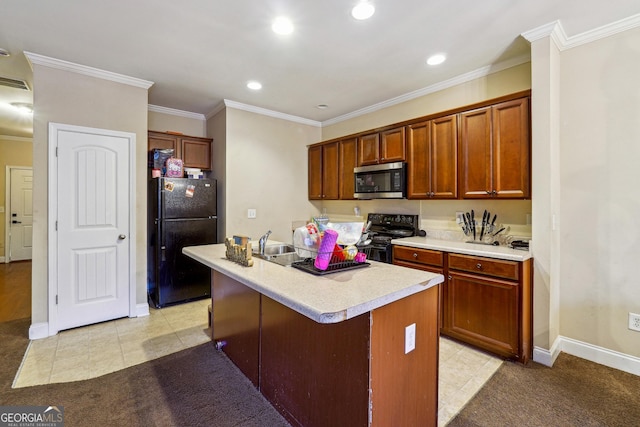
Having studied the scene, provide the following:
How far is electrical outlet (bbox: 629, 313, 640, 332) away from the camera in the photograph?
217 cm

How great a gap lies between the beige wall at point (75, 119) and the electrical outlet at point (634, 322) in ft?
14.7

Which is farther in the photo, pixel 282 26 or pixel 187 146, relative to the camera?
pixel 187 146

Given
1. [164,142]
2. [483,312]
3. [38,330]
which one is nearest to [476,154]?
[483,312]

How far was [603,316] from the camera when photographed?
90.7 inches

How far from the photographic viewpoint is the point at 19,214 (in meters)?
6.23

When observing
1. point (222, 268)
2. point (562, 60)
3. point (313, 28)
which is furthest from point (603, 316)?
point (313, 28)

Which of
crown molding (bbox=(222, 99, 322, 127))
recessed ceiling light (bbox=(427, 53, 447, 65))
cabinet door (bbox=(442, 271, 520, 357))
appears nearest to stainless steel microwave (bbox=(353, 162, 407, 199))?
recessed ceiling light (bbox=(427, 53, 447, 65))

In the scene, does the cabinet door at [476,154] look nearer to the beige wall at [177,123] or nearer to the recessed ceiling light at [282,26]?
the recessed ceiling light at [282,26]

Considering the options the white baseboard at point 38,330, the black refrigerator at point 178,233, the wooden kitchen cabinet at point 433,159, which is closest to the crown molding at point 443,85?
the wooden kitchen cabinet at point 433,159

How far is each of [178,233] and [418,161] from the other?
298 centimetres

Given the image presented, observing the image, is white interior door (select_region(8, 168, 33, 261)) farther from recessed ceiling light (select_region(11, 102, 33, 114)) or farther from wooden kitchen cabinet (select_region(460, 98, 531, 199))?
wooden kitchen cabinet (select_region(460, 98, 531, 199))

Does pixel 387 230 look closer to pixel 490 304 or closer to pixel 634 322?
pixel 490 304

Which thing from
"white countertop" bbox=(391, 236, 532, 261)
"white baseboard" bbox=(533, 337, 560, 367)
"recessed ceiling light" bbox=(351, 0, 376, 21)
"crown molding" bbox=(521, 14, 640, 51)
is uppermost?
"recessed ceiling light" bbox=(351, 0, 376, 21)

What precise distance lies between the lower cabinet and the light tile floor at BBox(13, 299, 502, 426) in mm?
150
